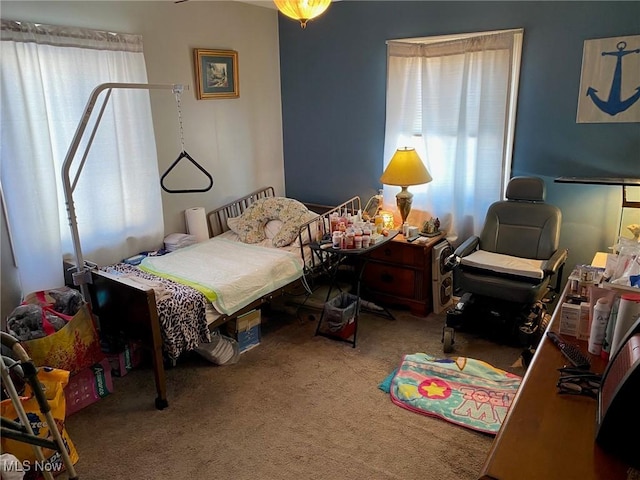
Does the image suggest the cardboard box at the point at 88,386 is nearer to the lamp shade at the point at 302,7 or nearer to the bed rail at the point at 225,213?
the bed rail at the point at 225,213

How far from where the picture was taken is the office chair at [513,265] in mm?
3125

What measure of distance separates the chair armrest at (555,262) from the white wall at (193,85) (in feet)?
8.28

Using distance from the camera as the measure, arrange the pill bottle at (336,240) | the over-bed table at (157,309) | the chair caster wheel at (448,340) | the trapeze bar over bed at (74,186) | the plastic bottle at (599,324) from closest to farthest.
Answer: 1. the plastic bottle at (599,324)
2. the trapeze bar over bed at (74,186)
3. the over-bed table at (157,309)
4. the chair caster wheel at (448,340)
5. the pill bottle at (336,240)

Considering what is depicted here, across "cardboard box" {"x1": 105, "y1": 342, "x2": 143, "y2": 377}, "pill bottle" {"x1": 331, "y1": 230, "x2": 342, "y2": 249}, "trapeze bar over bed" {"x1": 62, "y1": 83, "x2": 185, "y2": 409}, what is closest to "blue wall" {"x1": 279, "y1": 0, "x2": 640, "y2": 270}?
"pill bottle" {"x1": 331, "y1": 230, "x2": 342, "y2": 249}

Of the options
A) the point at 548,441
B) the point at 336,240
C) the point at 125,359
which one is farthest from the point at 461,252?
the point at 125,359

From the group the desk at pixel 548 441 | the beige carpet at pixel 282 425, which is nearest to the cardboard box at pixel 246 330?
the beige carpet at pixel 282 425

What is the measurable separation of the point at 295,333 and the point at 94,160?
1787 mm

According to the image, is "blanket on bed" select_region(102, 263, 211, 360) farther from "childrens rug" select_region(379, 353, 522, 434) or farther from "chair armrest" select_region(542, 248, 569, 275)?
"chair armrest" select_region(542, 248, 569, 275)

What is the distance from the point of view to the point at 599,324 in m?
1.71

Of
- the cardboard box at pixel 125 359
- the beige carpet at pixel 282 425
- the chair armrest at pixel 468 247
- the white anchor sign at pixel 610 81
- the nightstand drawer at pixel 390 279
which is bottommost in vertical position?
the beige carpet at pixel 282 425

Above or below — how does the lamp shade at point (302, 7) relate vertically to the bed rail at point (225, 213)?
above

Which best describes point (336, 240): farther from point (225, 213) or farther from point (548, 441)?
point (548, 441)

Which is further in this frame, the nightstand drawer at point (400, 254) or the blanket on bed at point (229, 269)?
the nightstand drawer at point (400, 254)

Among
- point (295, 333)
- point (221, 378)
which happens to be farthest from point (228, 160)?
point (221, 378)
